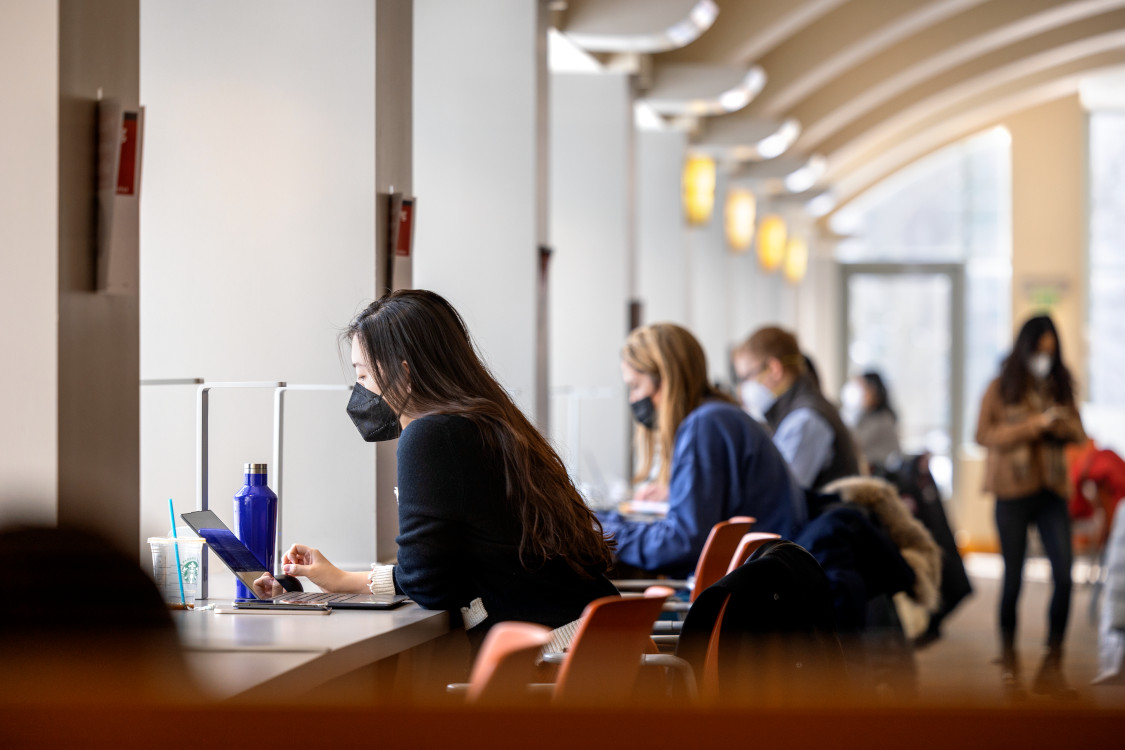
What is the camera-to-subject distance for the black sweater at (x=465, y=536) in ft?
7.72

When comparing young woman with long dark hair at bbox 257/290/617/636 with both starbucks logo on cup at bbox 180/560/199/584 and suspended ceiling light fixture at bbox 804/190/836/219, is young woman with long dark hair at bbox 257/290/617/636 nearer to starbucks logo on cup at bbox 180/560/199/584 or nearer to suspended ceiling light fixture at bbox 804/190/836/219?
starbucks logo on cup at bbox 180/560/199/584

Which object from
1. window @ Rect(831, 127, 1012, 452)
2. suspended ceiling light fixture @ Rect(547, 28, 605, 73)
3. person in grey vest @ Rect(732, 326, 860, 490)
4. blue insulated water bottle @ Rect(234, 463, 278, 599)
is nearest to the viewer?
blue insulated water bottle @ Rect(234, 463, 278, 599)

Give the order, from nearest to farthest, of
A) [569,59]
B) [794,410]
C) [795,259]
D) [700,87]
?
[794,410] < [569,59] < [700,87] < [795,259]

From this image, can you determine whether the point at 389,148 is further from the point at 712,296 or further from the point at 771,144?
the point at 712,296

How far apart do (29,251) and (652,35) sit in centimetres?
333

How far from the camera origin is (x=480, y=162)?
14.9 feet

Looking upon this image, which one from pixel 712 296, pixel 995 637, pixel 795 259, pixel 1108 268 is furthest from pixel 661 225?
pixel 1108 268

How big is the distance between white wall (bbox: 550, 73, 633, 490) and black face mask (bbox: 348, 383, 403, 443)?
333 centimetres

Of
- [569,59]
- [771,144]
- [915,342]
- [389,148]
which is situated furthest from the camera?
[915,342]

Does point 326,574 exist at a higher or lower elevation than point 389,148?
lower

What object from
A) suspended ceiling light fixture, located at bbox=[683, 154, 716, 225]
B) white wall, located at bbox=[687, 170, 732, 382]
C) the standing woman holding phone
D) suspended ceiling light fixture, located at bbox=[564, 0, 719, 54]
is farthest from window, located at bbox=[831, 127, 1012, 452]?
suspended ceiling light fixture, located at bbox=[564, 0, 719, 54]

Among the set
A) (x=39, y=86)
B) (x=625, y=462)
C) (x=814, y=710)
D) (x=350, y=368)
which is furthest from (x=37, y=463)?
(x=625, y=462)

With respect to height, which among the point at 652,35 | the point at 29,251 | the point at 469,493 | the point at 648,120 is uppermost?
the point at 648,120

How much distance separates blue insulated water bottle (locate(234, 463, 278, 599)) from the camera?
2672mm
